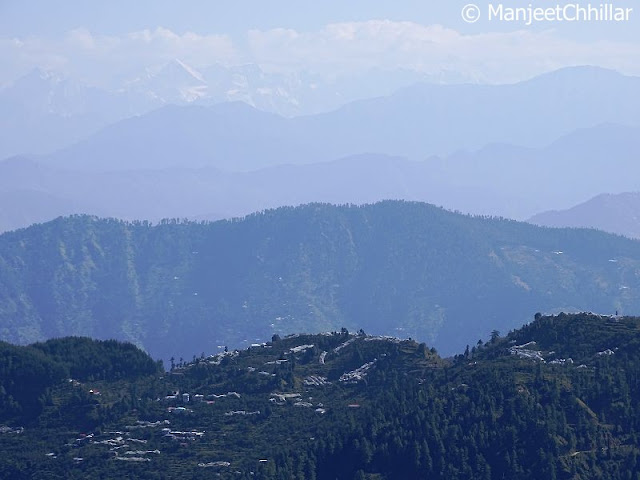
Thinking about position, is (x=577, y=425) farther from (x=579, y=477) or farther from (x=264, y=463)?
(x=264, y=463)

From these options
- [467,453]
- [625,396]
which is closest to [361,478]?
[467,453]

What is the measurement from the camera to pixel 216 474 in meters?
195

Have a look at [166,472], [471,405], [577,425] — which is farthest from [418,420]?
[166,472]

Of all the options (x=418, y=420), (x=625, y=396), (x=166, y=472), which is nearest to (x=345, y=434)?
(x=418, y=420)

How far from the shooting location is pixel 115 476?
7766 inches

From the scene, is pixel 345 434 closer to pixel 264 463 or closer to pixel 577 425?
pixel 264 463

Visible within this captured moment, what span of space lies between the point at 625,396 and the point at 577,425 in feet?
33.3

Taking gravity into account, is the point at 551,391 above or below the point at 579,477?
above

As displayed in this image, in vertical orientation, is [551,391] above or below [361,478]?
above

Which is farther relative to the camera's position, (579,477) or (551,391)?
(551,391)

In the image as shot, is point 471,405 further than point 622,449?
Yes

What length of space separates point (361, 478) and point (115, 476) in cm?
3557

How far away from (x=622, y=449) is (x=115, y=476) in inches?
2581

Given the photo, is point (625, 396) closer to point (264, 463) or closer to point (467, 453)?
point (467, 453)
